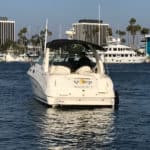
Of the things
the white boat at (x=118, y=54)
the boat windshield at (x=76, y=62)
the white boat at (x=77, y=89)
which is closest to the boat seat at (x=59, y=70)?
the white boat at (x=77, y=89)

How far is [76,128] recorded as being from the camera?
→ 22.0 meters

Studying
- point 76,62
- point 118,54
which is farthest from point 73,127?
point 118,54

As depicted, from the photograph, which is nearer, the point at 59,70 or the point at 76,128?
the point at 76,128

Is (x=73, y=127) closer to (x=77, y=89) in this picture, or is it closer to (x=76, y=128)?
(x=76, y=128)

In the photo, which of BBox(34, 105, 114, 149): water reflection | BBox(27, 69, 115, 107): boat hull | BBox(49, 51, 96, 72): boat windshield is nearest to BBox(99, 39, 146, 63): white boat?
BBox(49, 51, 96, 72): boat windshield

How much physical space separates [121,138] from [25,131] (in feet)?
11.6

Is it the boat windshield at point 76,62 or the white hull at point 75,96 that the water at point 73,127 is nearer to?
the white hull at point 75,96

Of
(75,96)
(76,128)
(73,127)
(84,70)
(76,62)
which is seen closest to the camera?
(76,128)

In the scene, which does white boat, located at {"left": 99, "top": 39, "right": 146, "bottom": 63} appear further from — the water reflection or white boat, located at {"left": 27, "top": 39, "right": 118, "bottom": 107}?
the water reflection

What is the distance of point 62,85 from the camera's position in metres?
27.9

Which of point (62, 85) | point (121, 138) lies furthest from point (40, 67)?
point (121, 138)

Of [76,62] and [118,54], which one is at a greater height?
[118,54]

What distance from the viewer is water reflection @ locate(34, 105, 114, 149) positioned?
1868 centimetres

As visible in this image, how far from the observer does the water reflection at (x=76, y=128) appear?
18.7 metres
